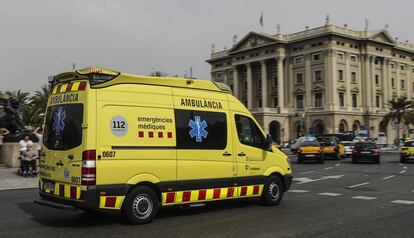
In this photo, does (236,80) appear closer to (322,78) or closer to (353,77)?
(322,78)

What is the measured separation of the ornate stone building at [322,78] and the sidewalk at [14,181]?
68609mm

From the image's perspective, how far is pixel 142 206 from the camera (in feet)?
27.1

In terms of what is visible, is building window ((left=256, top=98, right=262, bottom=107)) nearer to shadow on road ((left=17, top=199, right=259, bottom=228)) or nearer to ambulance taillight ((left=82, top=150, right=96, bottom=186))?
shadow on road ((left=17, top=199, right=259, bottom=228))

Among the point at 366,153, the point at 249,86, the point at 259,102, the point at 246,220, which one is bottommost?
the point at 246,220

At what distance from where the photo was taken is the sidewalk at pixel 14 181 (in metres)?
16.0

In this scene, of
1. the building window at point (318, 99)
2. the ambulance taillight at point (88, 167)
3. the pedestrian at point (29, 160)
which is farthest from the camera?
the building window at point (318, 99)

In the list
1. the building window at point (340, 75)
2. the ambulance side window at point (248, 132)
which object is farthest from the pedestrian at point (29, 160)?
the building window at point (340, 75)

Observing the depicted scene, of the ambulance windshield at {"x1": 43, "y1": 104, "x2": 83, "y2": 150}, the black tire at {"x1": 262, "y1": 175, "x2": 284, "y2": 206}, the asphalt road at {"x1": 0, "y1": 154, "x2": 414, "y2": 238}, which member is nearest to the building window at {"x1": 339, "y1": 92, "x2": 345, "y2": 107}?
the asphalt road at {"x1": 0, "y1": 154, "x2": 414, "y2": 238}

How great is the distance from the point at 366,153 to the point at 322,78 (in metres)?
60.0

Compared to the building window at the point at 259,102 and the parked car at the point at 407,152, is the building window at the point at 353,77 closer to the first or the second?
the building window at the point at 259,102

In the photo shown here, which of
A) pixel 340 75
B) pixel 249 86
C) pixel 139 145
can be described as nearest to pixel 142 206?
pixel 139 145

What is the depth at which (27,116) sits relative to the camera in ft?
203

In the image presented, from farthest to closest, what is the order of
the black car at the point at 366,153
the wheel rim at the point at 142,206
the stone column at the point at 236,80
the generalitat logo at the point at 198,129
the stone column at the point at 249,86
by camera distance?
1. the stone column at the point at 236,80
2. the stone column at the point at 249,86
3. the black car at the point at 366,153
4. the generalitat logo at the point at 198,129
5. the wheel rim at the point at 142,206

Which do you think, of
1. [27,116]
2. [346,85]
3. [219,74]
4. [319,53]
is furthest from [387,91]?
[27,116]
